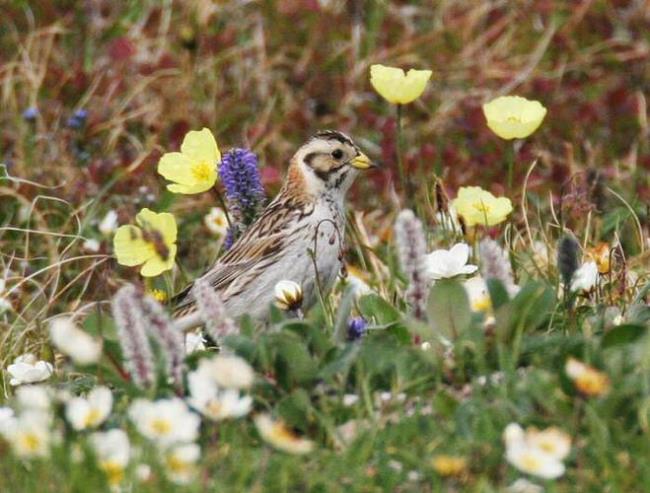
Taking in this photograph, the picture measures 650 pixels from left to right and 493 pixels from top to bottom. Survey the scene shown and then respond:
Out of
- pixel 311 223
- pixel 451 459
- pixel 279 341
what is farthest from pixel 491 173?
pixel 451 459

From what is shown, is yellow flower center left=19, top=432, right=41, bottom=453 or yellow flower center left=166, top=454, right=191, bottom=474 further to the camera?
yellow flower center left=19, top=432, right=41, bottom=453

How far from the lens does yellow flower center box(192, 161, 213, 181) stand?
496 centimetres

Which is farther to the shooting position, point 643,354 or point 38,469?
point 643,354

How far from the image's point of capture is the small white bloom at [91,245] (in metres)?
5.98

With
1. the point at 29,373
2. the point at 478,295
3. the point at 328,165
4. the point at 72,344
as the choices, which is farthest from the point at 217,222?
the point at 72,344

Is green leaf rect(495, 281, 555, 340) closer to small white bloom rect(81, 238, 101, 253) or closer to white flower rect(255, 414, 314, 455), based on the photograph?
white flower rect(255, 414, 314, 455)

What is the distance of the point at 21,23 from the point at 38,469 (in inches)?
200

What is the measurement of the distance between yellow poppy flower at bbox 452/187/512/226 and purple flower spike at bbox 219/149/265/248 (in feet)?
2.09

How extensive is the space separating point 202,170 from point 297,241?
0.40m

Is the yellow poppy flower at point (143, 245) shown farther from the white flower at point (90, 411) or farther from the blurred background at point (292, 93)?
the blurred background at point (292, 93)

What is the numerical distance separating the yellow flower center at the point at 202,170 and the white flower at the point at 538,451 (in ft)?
5.86

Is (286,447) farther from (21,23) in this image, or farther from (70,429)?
(21,23)

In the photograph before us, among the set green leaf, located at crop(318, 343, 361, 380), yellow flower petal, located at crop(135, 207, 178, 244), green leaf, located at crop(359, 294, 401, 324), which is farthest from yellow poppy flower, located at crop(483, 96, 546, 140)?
green leaf, located at crop(318, 343, 361, 380)

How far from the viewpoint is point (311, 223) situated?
523cm
